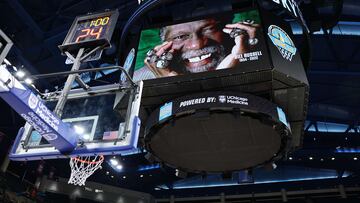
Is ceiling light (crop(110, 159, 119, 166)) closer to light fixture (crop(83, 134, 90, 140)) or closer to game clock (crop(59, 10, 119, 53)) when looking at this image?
game clock (crop(59, 10, 119, 53))

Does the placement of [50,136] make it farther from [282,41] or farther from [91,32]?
[282,41]

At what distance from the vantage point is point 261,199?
21.8m

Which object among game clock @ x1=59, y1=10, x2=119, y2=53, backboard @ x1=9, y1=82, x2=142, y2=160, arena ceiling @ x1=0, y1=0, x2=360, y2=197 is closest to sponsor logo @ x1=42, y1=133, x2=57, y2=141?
backboard @ x1=9, y1=82, x2=142, y2=160

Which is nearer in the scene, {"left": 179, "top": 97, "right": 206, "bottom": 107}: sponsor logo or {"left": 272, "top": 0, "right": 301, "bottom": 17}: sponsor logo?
{"left": 179, "top": 97, "right": 206, "bottom": 107}: sponsor logo

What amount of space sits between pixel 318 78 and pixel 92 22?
12.1 meters

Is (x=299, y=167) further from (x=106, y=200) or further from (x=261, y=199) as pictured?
(x=106, y=200)

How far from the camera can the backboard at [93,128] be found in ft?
16.5

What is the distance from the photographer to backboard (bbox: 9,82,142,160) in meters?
5.04

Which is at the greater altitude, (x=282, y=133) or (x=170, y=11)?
(x=170, y=11)

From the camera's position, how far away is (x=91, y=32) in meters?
6.56

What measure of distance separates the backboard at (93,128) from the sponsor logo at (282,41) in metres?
3.37

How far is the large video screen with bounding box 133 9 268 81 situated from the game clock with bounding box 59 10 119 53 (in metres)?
1.52

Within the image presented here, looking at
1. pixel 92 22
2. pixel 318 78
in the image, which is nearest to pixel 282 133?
pixel 92 22

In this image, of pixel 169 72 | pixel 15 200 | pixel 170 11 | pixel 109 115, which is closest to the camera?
pixel 109 115
